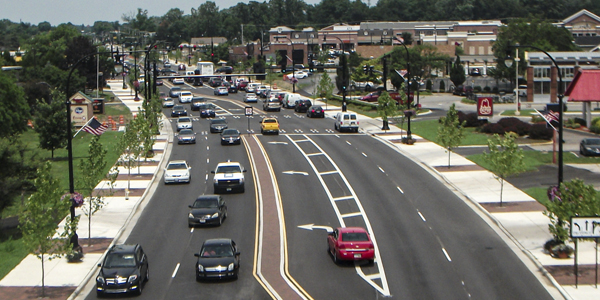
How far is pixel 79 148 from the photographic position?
60.3 meters

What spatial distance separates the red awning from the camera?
207ft

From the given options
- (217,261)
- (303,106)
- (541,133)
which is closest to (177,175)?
(217,261)

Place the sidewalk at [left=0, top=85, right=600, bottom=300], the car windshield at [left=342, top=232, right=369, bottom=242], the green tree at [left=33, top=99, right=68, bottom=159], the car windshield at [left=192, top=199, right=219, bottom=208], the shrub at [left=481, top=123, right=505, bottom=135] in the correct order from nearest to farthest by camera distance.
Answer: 1. the sidewalk at [left=0, top=85, right=600, bottom=300]
2. the car windshield at [left=342, top=232, right=369, bottom=242]
3. the car windshield at [left=192, top=199, right=219, bottom=208]
4. the green tree at [left=33, top=99, right=68, bottom=159]
5. the shrub at [left=481, top=123, right=505, bottom=135]

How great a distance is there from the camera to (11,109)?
226 ft

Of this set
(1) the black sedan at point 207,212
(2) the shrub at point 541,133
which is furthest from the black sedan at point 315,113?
(1) the black sedan at point 207,212

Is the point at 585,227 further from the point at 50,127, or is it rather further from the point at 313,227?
the point at 50,127

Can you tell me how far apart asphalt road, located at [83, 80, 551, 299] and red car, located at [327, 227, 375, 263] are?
50cm

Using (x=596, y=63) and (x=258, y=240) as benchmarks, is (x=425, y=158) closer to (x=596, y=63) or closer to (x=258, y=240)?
(x=258, y=240)

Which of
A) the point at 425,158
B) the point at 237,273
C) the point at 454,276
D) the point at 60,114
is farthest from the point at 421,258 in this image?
the point at 60,114

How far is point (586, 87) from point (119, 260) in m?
51.6

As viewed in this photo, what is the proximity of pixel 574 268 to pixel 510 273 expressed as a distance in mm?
2389

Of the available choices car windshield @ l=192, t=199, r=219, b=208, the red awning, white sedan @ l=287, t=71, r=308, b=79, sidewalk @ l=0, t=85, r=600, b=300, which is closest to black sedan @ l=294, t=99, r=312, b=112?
sidewalk @ l=0, t=85, r=600, b=300

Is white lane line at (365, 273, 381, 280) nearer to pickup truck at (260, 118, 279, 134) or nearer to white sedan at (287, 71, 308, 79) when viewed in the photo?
pickup truck at (260, 118, 279, 134)

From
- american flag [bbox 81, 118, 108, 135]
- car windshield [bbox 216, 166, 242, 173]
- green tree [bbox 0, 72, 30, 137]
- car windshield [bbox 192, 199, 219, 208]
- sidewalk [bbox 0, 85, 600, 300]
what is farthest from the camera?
green tree [bbox 0, 72, 30, 137]
